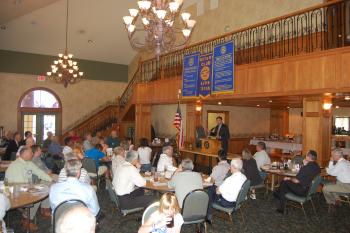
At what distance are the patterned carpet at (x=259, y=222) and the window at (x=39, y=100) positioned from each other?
1018 cm

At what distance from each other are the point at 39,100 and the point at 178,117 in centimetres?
812

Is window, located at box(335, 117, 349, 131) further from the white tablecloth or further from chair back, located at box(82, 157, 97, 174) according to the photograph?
chair back, located at box(82, 157, 97, 174)

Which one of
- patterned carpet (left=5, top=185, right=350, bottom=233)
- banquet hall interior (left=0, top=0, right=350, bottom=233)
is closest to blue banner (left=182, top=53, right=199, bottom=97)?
banquet hall interior (left=0, top=0, right=350, bottom=233)

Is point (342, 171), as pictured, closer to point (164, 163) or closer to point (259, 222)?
point (259, 222)

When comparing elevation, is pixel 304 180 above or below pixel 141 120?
below

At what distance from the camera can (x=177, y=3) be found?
645 cm

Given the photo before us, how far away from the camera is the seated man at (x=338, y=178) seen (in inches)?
259

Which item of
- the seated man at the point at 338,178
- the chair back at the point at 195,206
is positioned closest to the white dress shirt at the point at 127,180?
the chair back at the point at 195,206

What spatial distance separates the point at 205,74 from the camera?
9727 millimetres

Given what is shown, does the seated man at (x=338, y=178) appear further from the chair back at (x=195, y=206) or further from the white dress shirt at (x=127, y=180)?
the white dress shirt at (x=127, y=180)

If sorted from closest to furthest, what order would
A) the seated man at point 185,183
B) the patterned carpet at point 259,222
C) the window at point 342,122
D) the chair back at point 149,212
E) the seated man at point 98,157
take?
the chair back at point 149,212
the seated man at point 185,183
the patterned carpet at point 259,222
the seated man at point 98,157
the window at point 342,122

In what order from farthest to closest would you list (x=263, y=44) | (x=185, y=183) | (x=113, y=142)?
(x=113, y=142)
(x=263, y=44)
(x=185, y=183)

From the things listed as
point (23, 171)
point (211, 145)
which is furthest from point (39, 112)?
point (23, 171)

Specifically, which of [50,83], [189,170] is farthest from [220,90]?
[50,83]
